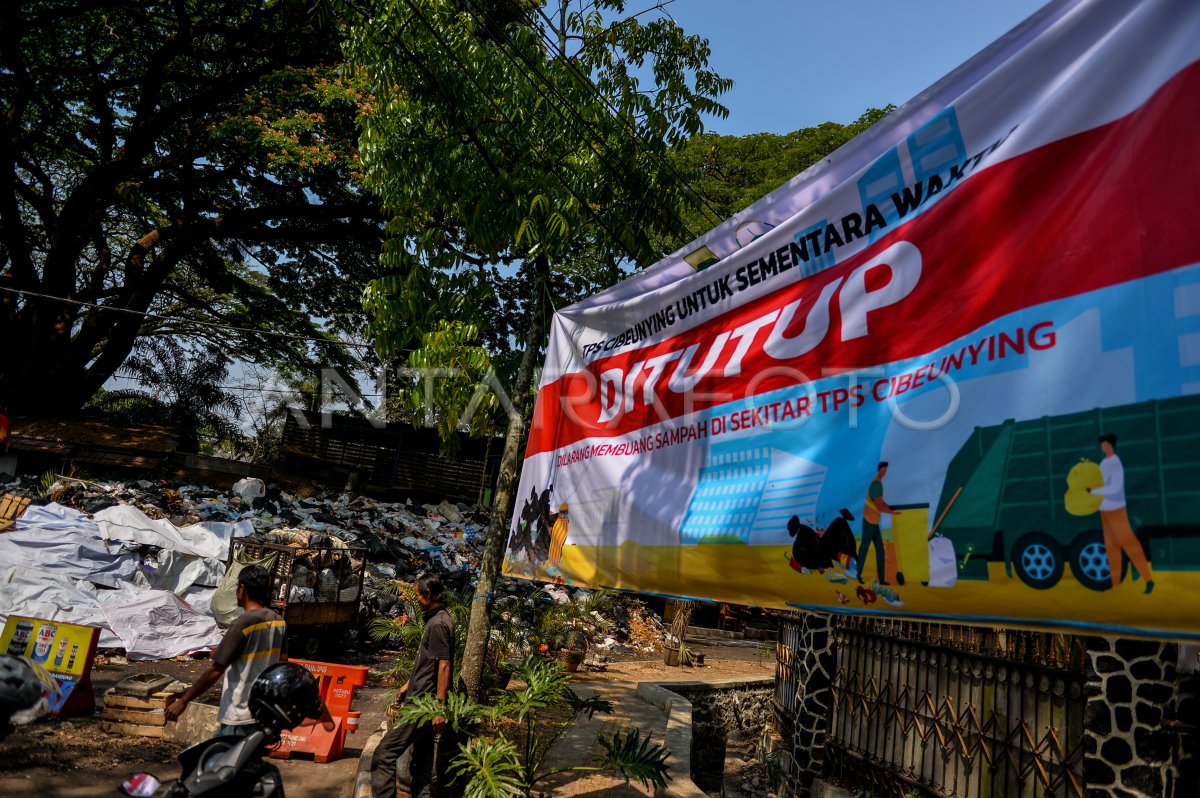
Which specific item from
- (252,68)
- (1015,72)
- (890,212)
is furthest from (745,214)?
(252,68)

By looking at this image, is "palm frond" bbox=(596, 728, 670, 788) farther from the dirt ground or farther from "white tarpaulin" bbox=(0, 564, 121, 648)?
"white tarpaulin" bbox=(0, 564, 121, 648)

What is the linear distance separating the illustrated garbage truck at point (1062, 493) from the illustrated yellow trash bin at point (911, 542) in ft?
0.18

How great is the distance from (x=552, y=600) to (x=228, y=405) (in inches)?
528

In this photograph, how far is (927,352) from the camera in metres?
2.24

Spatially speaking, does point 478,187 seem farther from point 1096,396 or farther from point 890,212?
point 1096,396

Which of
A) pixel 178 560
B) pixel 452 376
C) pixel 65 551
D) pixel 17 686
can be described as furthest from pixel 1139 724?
pixel 65 551

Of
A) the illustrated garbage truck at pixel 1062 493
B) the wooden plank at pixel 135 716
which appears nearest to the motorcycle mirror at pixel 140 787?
the illustrated garbage truck at pixel 1062 493

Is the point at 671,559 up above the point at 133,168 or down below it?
below

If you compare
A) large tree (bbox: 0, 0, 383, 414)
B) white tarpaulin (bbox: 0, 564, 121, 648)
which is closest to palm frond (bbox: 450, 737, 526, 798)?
white tarpaulin (bbox: 0, 564, 121, 648)

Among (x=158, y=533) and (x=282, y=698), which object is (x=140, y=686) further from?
(x=158, y=533)

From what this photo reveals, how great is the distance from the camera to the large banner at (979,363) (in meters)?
1.72

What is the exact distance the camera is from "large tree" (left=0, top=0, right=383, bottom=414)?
704 inches

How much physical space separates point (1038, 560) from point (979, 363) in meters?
0.52

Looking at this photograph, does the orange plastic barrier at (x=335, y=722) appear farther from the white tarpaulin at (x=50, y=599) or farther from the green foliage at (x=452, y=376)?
the white tarpaulin at (x=50, y=599)
